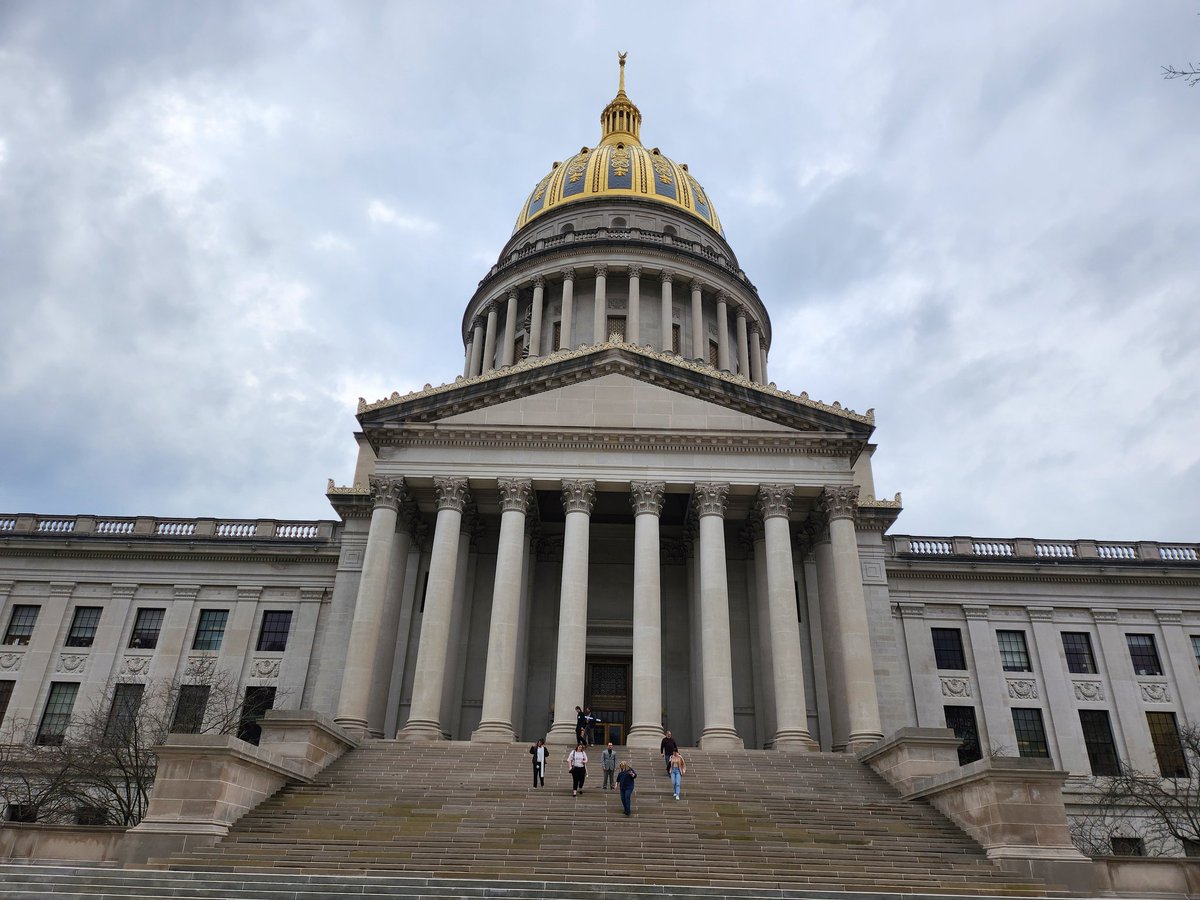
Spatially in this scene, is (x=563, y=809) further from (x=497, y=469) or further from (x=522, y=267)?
(x=522, y=267)

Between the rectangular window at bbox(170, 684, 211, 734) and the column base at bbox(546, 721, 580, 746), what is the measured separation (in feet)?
47.6

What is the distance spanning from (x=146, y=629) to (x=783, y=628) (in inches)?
1150

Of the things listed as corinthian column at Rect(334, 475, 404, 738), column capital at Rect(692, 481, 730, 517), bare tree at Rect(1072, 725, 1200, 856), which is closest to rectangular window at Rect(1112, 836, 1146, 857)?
bare tree at Rect(1072, 725, 1200, 856)

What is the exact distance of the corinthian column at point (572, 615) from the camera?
1139 inches

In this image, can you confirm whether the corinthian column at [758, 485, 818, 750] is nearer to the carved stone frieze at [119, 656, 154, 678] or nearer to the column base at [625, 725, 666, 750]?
the column base at [625, 725, 666, 750]

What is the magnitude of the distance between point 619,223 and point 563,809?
4693 centimetres

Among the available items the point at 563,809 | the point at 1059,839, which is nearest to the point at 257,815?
the point at 563,809

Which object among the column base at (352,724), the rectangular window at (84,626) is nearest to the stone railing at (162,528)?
the rectangular window at (84,626)

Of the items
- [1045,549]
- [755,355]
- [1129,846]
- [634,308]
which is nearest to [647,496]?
[1045,549]

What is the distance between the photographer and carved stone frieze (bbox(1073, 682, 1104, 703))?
39.1 meters

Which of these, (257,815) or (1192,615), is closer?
(257,815)

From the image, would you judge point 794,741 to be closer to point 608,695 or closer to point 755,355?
point 608,695

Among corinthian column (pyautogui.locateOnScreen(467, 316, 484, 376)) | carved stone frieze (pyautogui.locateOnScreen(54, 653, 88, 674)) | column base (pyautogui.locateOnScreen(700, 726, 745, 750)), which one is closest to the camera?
column base (pyautogui.locateOnScreen(700, 726, 745, 750))

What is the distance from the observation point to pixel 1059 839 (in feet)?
61.5
